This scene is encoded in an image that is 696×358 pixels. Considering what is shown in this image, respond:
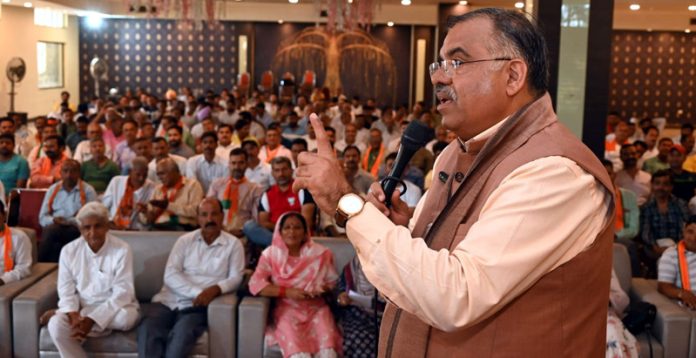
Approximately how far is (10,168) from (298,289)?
456 centimetres

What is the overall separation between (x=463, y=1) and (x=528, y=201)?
1646 cm

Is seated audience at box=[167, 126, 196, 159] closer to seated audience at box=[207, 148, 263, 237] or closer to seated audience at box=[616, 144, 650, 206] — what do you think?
seated audience at box=[207, 148, 263, 237]

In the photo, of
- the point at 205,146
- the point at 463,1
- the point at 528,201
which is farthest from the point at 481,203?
the point at 463,1

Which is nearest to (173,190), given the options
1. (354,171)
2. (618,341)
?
(354,171)

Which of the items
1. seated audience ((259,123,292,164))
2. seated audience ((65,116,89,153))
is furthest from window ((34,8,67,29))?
seated audience ((259,123,292,164))

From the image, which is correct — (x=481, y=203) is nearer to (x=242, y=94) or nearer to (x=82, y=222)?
(x=82, y=222)

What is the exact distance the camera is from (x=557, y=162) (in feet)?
4.61

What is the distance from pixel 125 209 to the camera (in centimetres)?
716

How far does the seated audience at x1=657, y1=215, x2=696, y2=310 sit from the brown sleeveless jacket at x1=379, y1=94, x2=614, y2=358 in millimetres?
3588

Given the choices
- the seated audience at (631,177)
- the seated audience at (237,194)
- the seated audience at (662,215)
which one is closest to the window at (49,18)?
the seated audience at (237,194)

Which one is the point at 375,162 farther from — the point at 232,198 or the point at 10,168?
the point at 10,168

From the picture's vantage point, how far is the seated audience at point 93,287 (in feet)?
15.3

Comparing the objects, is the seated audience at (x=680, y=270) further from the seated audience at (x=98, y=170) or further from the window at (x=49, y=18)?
the window at (x=49, y=18)

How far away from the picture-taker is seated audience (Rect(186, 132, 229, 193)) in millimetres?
8336
